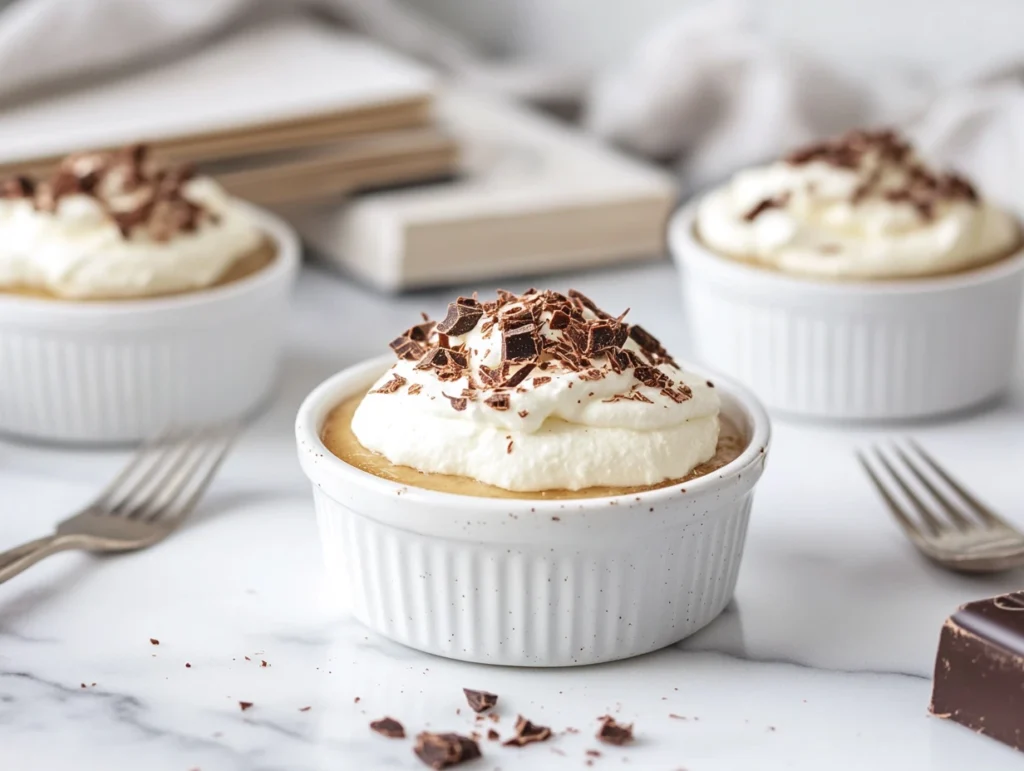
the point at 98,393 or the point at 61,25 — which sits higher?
the point at 61,25

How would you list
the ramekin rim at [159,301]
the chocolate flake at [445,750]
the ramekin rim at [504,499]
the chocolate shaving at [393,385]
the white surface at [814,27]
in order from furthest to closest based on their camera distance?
the white surface at [814,27]
the ramekin rim at [159,301]
the chocolate shaving at [393,385]
the ramekin rim at [504,499]
the chocolate flake at [445,750]

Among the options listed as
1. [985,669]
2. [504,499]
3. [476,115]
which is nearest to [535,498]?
[504,499]

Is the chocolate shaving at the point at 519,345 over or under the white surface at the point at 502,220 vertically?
over

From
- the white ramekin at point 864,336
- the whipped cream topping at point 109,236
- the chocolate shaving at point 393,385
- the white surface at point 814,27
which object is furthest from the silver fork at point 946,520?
the white surface at point 814,27

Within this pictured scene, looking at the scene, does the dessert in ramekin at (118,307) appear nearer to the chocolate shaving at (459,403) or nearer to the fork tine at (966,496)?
the chocolate shaving at (459,403)

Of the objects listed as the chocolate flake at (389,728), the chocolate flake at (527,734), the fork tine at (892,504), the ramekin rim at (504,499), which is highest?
the ramekin rim at (504,499)

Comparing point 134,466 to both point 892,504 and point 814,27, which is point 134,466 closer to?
point 892,504

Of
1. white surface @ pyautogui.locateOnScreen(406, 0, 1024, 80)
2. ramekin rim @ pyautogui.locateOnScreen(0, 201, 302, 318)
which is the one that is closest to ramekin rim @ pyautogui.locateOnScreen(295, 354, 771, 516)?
ramekin rim @ pyautogui.locateOnScreen(0, 201, 302, 318)

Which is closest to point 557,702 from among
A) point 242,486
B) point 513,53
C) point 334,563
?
point 334,563

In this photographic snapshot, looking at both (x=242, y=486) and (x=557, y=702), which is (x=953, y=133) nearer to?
(x=242, y=486)
